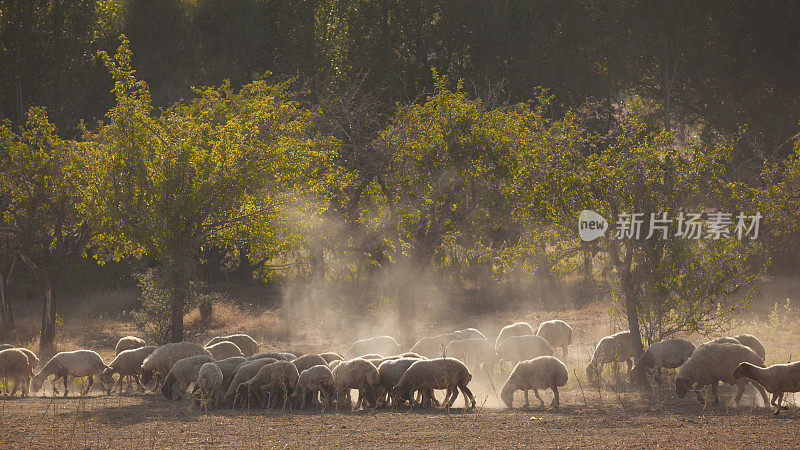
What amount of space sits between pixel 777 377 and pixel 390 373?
791cm

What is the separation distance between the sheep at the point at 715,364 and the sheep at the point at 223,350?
11767 mm

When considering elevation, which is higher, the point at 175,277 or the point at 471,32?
the point at 471,32

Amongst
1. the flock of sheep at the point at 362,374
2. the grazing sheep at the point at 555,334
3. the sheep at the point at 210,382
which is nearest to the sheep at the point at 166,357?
the flock of sheep at the point at 362,374

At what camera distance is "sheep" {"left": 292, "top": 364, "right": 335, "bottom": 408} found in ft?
62.1

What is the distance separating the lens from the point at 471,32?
49.9 meters

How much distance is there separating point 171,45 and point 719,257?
111 feet

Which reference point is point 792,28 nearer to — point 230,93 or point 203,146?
point 230,93

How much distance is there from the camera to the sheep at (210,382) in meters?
19.0

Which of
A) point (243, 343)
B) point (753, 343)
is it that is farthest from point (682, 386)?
point (243, 343)

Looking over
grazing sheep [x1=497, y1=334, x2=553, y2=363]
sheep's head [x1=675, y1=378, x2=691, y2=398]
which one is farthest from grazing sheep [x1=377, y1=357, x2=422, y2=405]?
grazing sheep [x1=497, y1=334, x2=553, y2=363]

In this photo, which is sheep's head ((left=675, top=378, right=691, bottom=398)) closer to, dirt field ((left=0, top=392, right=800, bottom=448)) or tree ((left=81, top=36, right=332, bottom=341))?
dirt field ((left=0, top=392, right=800, bottom=448))

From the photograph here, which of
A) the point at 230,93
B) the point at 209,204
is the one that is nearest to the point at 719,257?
the point at 209,204

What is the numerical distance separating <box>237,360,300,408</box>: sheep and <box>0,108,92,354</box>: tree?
1401 cm

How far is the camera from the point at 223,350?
24.2m
